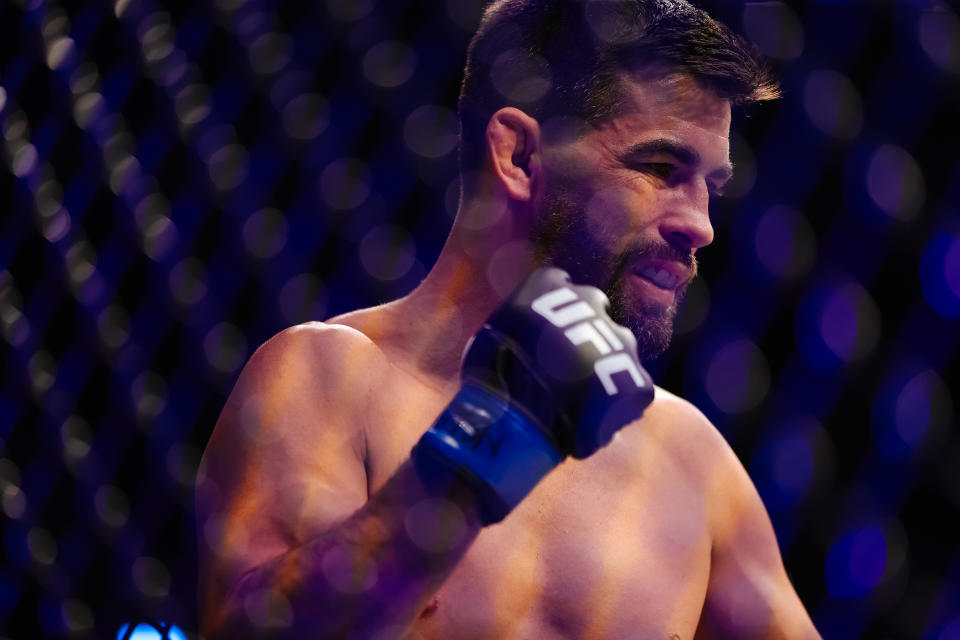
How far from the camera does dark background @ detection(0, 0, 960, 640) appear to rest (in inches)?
69.4

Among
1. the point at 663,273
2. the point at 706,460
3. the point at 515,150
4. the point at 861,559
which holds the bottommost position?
the point at 861,559

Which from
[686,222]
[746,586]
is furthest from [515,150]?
[746,586]

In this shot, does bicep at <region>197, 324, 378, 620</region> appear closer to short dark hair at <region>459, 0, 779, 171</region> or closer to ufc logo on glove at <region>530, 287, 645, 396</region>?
ufc logo on glove at <region>530, 287, 645, 396</region>

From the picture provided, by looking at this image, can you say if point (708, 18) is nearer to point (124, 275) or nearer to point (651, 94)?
point (651, 94)

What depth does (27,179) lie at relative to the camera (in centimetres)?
200

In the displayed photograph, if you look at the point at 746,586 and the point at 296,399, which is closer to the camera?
the point at 296,399

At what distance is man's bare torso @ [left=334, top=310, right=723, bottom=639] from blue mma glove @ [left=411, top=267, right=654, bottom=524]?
8.2 inches

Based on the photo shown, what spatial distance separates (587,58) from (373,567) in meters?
0.77

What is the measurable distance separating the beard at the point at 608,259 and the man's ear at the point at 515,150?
5 cm

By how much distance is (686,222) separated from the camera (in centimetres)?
124

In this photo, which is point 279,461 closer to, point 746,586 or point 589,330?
point 589,330

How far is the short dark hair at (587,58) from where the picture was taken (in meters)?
1.29

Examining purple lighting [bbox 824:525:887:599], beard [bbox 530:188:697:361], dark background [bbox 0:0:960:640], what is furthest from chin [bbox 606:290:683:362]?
purple lighting [bbox 824:525:887:599]

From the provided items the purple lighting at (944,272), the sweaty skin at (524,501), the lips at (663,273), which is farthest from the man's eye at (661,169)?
the purple lighting at (944,272)
